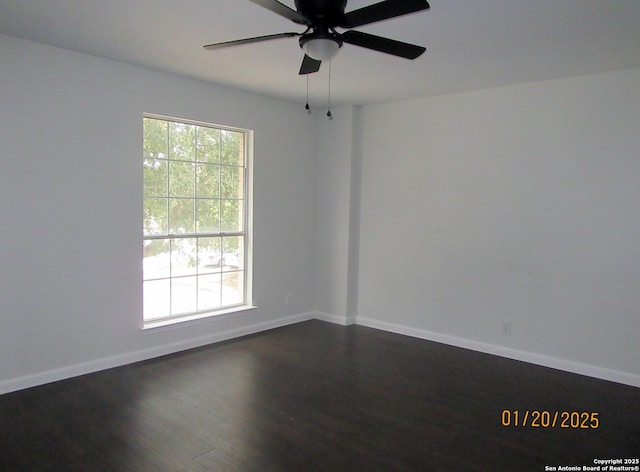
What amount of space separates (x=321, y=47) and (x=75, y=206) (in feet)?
8.29

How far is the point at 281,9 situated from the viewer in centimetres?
191

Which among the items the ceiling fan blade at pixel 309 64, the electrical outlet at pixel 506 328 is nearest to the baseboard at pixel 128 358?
the electrical outlet at pixel 506 328

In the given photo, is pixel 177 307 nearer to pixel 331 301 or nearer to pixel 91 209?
pixel 91 209

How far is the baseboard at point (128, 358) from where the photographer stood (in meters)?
3.34

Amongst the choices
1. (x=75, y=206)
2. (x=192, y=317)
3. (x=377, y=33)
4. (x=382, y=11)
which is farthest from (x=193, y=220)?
(x=382, y=11)

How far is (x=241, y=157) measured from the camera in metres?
4.84

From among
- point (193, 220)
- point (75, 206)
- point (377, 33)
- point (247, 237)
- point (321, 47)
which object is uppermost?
point (377, 33)

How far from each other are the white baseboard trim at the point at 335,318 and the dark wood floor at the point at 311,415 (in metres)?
1.05

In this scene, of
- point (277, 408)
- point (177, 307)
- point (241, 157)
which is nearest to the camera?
point (277, 408)

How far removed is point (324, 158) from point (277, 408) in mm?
3248

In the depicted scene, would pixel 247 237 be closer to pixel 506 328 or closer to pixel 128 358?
pixel 128 358

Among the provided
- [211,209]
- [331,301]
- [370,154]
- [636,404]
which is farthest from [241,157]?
[636,404]

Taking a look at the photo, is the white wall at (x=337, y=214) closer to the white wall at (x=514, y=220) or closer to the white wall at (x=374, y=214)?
the white wall at (x=374, y=214)

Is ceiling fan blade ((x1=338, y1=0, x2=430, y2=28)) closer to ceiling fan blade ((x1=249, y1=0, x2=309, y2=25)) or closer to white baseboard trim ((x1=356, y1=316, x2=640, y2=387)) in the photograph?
ceiling fan blade ((x1=249, y1=0, x2=309, y2=25))
